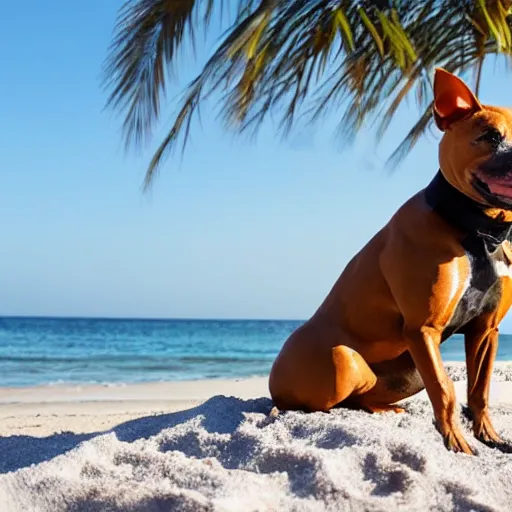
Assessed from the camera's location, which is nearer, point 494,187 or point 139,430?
point 494,187

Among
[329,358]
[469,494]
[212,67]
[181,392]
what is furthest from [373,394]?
[181,392]

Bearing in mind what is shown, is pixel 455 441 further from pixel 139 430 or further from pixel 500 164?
pixel 139 430

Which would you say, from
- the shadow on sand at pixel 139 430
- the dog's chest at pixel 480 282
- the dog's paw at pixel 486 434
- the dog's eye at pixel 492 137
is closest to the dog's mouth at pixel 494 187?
the dog's eye at pixel 492 137

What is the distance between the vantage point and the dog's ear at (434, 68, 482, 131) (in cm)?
282

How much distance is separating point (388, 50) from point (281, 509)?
347 cm

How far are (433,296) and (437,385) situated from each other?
34cm

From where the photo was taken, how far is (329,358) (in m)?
3.11

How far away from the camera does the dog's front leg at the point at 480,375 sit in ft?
10.2

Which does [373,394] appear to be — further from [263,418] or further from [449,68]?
[449,68]

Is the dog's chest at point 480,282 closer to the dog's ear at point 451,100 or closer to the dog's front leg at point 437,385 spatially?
the dog's front leg at point 437,385

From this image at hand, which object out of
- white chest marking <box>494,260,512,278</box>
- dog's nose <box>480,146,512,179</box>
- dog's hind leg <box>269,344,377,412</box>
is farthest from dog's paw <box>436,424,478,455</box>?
dog's nose <box>480,146,512,179</box>

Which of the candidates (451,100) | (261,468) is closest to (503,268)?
(451,100)

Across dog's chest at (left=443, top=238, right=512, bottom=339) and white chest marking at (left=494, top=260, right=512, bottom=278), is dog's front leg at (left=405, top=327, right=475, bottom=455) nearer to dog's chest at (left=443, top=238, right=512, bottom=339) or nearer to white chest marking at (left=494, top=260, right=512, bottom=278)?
dog's chest at (left=443, top=238, right=512, bottom=339)

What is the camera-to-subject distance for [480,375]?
3146 millimetres
